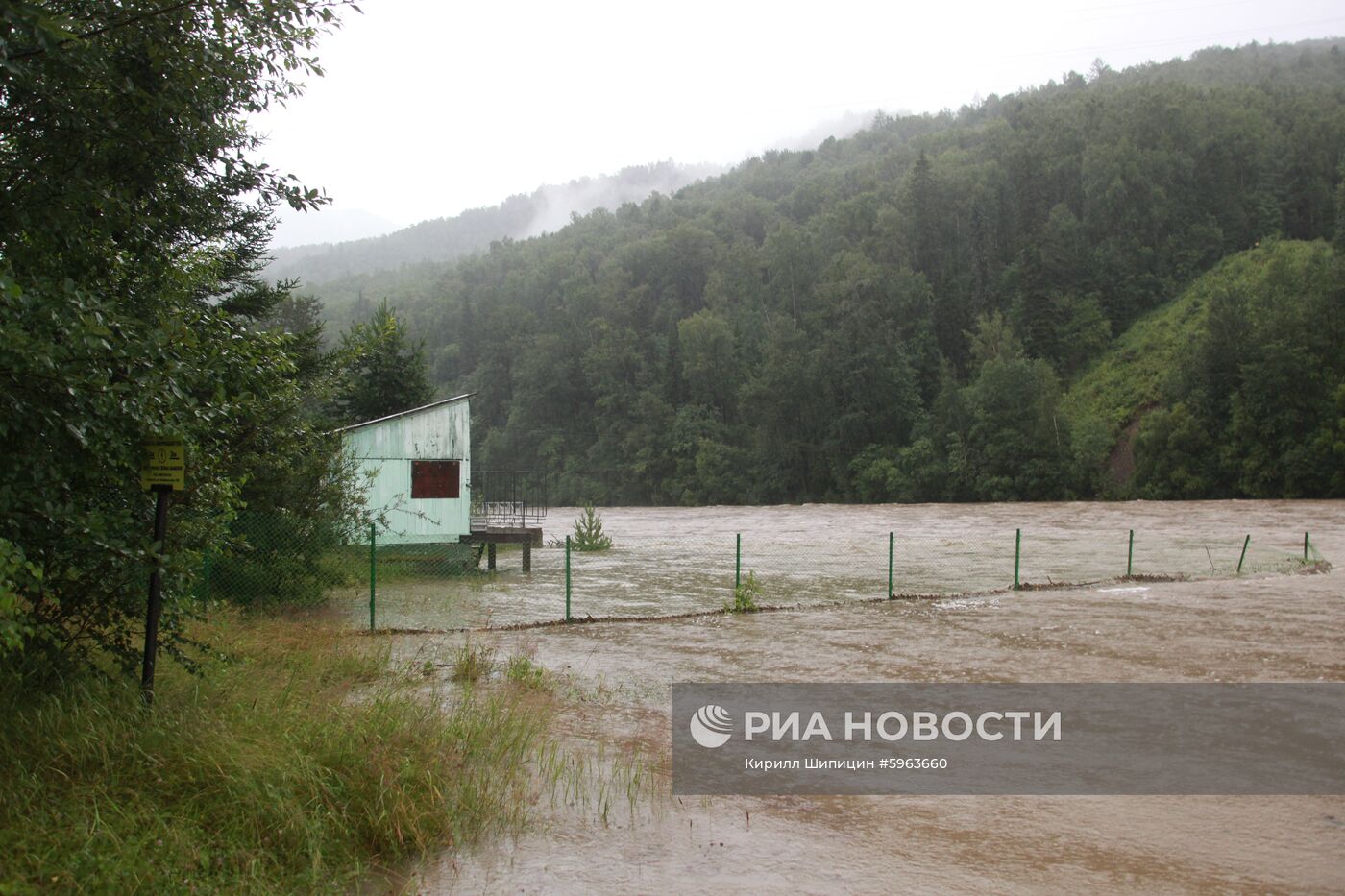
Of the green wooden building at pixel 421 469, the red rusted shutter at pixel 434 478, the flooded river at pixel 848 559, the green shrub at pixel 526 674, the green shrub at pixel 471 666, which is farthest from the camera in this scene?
the red rusted shutter at pixel 434 478

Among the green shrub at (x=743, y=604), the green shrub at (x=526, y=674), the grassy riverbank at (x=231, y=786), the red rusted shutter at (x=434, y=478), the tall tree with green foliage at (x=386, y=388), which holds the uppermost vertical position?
the tall tree with green foliage at (x=386, y=388)

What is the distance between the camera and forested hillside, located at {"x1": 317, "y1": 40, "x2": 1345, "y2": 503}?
59.8m

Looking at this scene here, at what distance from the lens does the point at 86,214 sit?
6066mm

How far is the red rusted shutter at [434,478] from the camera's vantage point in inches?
918

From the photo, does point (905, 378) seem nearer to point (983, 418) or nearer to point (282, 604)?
point (983, 418)

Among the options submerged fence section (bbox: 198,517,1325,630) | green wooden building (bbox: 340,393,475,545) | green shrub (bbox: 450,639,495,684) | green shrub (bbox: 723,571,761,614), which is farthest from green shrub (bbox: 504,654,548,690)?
green wooden building (bbox: 340,393,475,545)

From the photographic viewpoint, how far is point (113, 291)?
655 cm

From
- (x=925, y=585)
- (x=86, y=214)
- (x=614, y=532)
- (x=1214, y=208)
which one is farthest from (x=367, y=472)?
(x=1214, y=208)

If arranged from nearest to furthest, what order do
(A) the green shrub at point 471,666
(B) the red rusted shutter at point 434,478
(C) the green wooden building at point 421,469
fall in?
(A) the green shrub at point 471,666 < (C) the green wooden building at point 421,469 < (B) the red rusted shutter at point 434,478

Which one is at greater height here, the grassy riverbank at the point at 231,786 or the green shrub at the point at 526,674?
the grassy riverbank at the point at 231,786

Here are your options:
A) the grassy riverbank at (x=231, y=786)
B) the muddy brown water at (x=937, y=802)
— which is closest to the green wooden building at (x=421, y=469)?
the muddy brown water at (x=937, y=802)

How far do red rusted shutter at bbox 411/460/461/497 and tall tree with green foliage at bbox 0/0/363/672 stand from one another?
52.3 feet

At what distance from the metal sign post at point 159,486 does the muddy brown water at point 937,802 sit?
7.57 ft

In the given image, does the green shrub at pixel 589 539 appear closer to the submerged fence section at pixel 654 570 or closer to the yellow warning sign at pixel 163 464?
the submerged fence section at pixel 654 570
